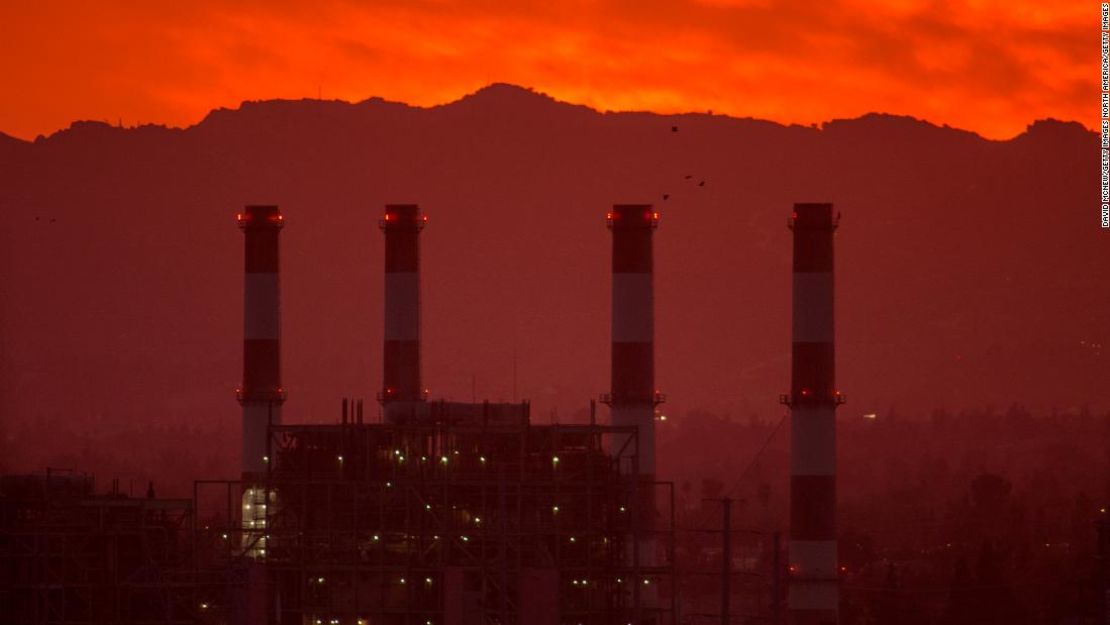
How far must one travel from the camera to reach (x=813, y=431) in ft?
205

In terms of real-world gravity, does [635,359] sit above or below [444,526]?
above

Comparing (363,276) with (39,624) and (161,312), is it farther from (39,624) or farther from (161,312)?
(39,624)

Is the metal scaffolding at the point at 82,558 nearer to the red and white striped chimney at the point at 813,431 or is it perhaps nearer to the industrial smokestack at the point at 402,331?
the industrial smokestack at the point at 402,331

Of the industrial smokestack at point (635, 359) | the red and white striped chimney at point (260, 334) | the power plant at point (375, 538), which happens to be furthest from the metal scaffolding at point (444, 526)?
the red and white striped chimney at point (260, 334)

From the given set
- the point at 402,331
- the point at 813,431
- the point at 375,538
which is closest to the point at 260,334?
the point at 402,331

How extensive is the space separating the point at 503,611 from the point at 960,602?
2692 centimetres

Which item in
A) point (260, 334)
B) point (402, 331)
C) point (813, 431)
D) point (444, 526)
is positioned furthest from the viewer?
point (402, 331)

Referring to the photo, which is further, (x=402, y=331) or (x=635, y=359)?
(x=402, y=331)

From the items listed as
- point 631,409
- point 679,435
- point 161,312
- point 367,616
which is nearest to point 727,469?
point 679,435

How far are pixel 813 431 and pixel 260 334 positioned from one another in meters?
15.6

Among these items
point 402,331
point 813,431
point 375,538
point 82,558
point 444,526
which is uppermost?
point 402,331

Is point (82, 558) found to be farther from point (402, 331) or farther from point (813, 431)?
point (813, 431)

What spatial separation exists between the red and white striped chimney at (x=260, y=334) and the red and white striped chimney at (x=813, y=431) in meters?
14.3

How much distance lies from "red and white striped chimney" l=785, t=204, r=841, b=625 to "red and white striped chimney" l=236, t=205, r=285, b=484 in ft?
46.9
